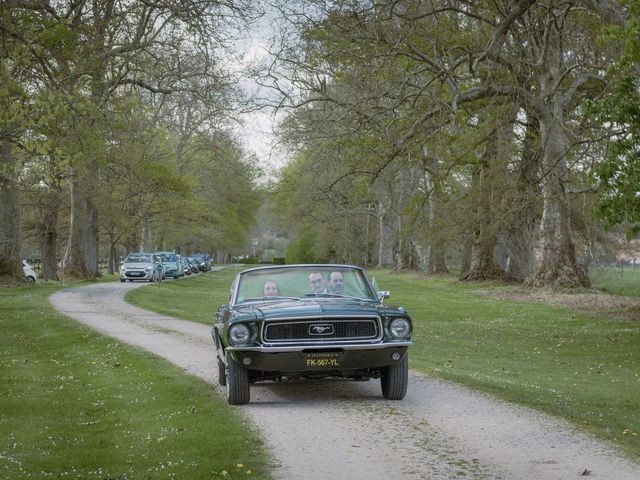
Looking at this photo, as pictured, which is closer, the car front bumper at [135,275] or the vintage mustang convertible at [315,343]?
the vintage mustang convertible at [315,343]

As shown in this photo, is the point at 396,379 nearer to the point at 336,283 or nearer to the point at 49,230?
the point at 336,283

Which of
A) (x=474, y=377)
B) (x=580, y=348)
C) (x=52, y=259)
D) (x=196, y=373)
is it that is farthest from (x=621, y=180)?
(x=52, y=259)

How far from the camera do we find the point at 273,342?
9836mm

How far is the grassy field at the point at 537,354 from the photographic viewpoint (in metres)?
10.5

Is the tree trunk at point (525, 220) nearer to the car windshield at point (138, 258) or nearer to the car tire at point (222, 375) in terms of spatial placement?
the car windshield at point (138, 258)

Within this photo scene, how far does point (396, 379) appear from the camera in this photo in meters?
10.2

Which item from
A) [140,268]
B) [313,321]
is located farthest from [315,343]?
[140,268]

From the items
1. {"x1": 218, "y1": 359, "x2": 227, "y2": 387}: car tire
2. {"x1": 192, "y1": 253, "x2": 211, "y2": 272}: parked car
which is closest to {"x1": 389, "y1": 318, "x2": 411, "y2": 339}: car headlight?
{"x1": 218, "y1": 359, "x2": 227, "y2": 387}: car tire

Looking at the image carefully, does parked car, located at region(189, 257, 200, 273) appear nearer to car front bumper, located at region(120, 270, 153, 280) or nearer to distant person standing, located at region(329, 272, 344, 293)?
car front bumper, located at region(120, 270, 153, 280)

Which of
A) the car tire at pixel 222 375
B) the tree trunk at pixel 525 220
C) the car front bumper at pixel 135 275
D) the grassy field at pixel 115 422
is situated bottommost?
the grassy field at pixel 115 422

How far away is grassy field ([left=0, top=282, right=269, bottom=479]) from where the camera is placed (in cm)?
732

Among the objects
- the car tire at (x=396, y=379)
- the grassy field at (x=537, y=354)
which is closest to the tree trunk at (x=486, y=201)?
the grassy field at (x=537, y=354)

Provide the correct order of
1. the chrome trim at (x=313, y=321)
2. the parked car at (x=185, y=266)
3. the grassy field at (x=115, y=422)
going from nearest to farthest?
the grassy field at (x=115, y=422) < the chrome trim at (x=313, y=321) < the parked car at (x=185, y=266)

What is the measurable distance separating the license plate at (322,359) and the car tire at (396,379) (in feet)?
2.61
